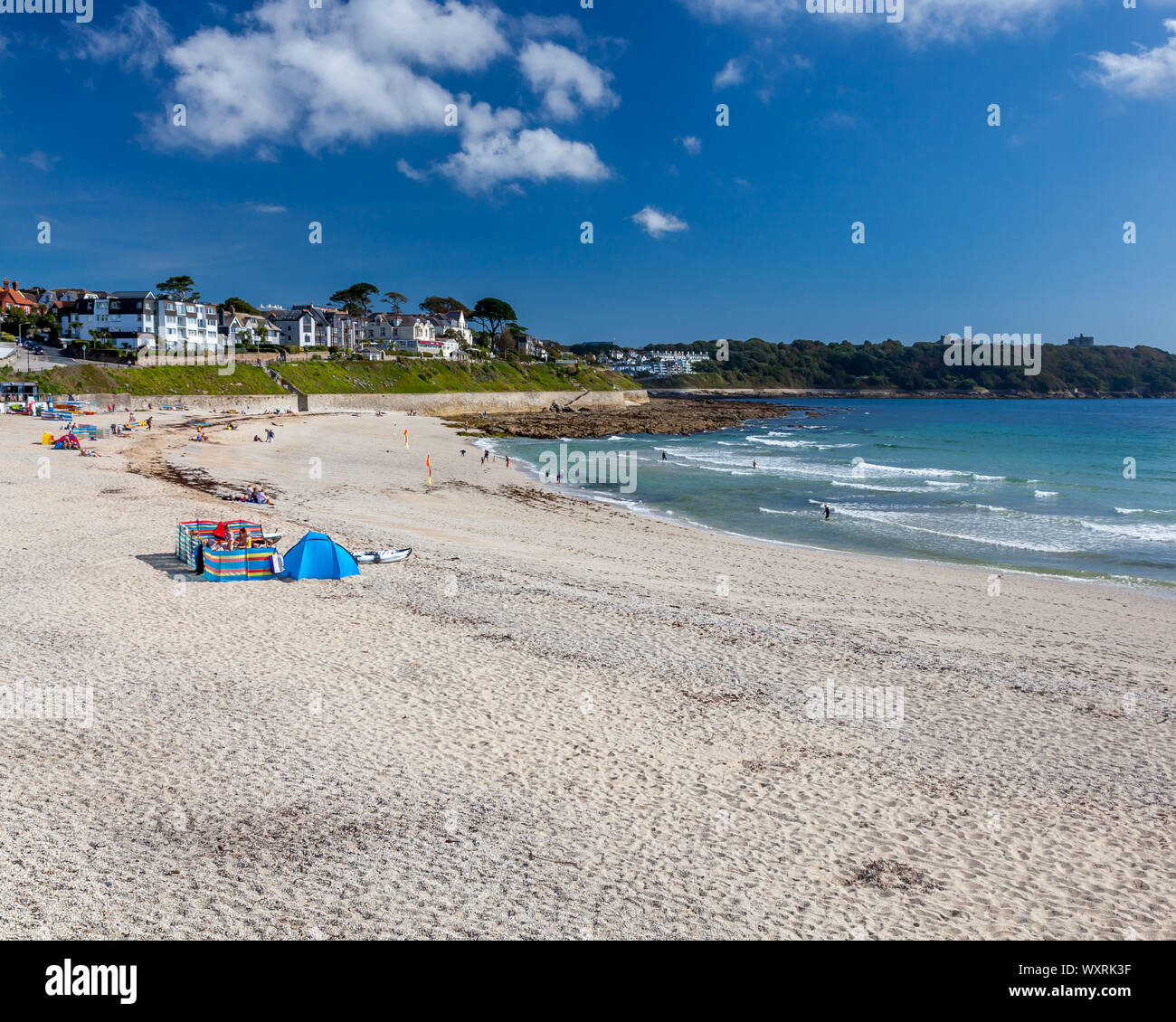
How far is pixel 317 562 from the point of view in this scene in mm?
16531

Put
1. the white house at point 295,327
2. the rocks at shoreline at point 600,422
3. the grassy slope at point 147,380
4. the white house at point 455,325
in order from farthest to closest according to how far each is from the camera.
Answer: the white house at point 455,325, the white house at point 295,327, the rocks at shoreline at point 600,422, the grassy slope at point 147,380

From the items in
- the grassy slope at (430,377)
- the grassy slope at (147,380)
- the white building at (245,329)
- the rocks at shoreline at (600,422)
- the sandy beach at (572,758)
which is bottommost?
the sandy beach at (572,758)

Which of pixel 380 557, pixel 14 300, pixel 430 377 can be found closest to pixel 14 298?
pixel 14 300

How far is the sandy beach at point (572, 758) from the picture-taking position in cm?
658

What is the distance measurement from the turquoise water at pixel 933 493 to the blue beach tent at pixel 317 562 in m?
14.7

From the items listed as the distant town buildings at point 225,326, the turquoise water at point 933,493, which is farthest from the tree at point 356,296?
the turquoise water at point 933,493

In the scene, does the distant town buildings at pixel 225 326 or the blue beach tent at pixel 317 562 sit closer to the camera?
the blue beach tent at pixel 317 562

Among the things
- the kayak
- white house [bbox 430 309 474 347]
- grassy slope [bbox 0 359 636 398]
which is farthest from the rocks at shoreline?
the kayak

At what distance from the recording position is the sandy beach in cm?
658

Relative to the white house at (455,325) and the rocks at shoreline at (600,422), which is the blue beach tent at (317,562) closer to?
the rocks at shoreline at (600,422)

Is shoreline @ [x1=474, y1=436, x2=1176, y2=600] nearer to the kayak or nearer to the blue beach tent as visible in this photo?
the kayak
